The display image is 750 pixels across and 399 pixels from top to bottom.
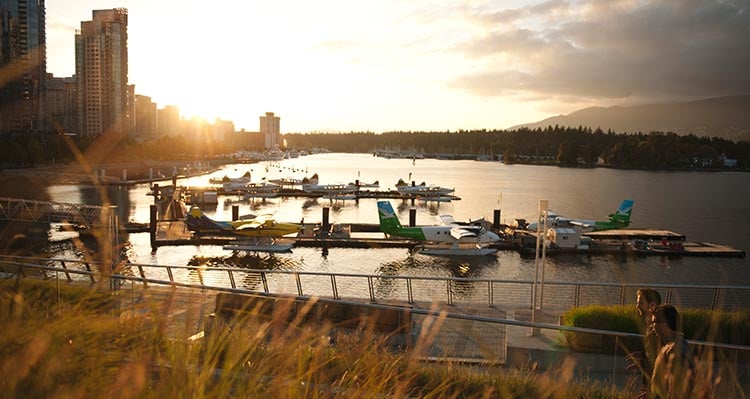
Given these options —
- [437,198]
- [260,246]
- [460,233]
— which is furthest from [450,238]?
[437,198]

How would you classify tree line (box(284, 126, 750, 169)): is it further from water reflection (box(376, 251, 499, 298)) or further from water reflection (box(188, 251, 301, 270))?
water reflection (box(188, 251, 301, 270))

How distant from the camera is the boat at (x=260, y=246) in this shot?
25922 millimetres

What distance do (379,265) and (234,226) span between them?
811cm

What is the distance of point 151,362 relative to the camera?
386 centimetres

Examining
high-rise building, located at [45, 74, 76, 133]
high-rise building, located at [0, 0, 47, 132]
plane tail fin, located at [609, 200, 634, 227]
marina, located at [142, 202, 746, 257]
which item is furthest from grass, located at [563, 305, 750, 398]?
high-rise building, located at [45, 74, 76, 133]

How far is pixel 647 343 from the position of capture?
4020 mm

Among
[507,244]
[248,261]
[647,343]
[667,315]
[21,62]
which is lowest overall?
[248,261]

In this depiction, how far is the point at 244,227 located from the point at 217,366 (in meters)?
22.4

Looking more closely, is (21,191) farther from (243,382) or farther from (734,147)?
(734,147)

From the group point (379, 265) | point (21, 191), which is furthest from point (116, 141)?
point (379, 265)

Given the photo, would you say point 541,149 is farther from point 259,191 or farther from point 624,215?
point 624,215

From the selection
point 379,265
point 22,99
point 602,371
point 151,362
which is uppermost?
point 22,99

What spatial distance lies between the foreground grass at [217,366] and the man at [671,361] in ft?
2.08

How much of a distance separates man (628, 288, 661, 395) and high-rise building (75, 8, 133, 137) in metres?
135
